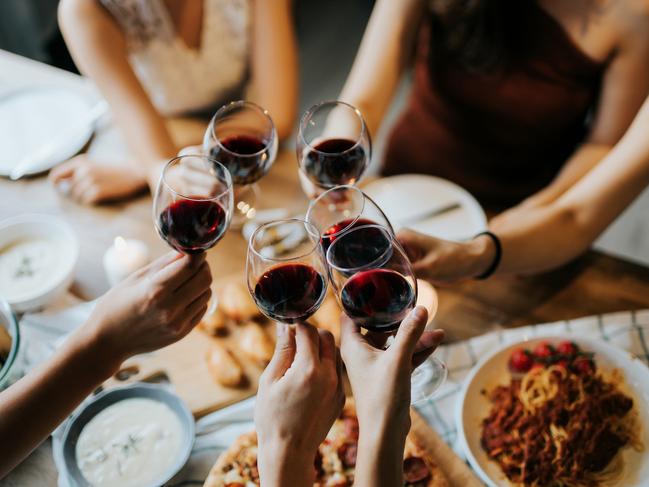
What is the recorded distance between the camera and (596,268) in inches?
60.0

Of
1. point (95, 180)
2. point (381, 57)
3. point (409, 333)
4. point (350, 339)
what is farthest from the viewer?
point (381, 57)

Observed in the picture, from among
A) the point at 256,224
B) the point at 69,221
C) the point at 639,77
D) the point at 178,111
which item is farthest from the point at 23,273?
the point at 639,77

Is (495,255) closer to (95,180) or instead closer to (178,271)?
(178,271)

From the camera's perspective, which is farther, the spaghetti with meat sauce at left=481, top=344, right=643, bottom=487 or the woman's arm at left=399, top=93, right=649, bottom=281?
the woman's arm at left=399, top=93, right=649, bottom=281

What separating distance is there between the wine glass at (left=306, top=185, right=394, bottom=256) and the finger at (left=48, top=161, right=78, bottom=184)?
901mm

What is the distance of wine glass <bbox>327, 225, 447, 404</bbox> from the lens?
100 cm

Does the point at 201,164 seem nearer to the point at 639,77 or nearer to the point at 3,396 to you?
the point at 3,396

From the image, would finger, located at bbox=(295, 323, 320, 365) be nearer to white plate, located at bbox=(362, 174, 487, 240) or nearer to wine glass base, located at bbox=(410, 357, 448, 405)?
wine glass base, located at bbox=(410, 357, 448, 405)

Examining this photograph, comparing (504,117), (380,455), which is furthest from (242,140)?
(504,117)

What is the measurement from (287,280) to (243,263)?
1.86 feet

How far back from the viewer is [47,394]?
111cm

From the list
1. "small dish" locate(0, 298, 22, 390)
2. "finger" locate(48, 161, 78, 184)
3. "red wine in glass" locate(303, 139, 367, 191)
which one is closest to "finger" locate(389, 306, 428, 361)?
"red wine in glass" locate(303, 139, 367, 191)

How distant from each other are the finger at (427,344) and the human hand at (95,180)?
105 cm

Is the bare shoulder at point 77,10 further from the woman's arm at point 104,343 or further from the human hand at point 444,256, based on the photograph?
the human hand at point 444,256
